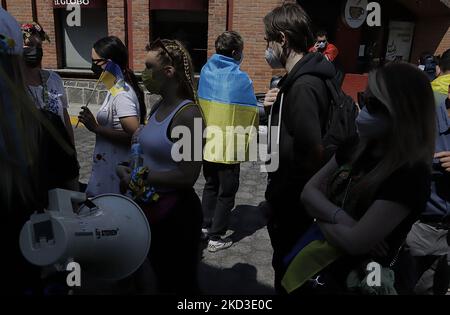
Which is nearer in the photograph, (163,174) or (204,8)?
(163,174)

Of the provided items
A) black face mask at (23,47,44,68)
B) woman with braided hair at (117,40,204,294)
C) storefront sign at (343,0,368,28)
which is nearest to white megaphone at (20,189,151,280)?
woman with braided hair at (117,40,204,294)

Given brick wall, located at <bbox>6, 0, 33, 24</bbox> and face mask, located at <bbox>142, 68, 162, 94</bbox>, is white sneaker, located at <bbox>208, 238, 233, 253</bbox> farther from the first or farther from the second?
brick wall, located at <bbox>6, 0, 33, 24</bbox>

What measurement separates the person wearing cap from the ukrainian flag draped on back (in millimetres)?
2213

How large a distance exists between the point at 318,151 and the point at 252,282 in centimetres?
161

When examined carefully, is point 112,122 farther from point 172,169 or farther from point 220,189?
point 220,189

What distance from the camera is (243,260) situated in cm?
349

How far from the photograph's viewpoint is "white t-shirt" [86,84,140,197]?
8.87ft

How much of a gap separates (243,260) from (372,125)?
227 centimetres

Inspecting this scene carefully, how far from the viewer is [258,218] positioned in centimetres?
436

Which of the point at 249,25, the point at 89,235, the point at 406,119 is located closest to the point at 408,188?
the point at 406,119

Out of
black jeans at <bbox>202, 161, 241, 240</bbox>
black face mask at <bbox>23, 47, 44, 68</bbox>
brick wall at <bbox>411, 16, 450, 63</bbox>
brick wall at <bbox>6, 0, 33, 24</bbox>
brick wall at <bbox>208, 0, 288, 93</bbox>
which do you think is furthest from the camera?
brick wall at <bbox>411, 16, 450, 63</bbox>

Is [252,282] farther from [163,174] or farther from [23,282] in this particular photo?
[23,282]

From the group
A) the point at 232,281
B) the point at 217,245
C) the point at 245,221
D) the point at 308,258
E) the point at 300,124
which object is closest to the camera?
the point at 308,258

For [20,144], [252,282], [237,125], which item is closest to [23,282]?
[20,144]
